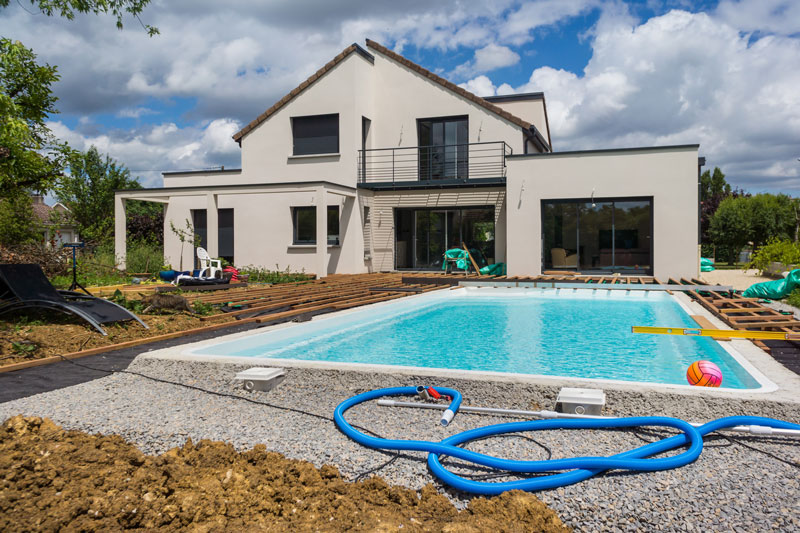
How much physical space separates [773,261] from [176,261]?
784 inches

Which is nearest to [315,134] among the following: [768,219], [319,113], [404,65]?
[319,113]

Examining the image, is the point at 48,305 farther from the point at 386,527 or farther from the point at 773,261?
the point at 773,261

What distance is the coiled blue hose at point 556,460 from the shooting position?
9.46 ft

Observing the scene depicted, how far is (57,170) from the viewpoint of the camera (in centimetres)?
845

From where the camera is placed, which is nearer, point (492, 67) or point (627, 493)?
point (627, 493)

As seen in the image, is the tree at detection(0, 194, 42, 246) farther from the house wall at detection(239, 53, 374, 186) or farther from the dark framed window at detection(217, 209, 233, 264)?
the house wall at detection(239, 53, 374, 186)

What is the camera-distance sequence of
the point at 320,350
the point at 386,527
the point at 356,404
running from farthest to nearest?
the point at 320,350 → the point at 356,404 → the point at 386,527

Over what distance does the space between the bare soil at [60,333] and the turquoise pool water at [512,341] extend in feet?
5.07

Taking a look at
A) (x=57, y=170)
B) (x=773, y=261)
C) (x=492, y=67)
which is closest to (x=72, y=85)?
(x=57, y=170)

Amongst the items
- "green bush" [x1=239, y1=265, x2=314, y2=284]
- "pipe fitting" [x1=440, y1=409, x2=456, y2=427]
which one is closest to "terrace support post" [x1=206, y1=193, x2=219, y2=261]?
"green bush" [x1=239, y1=265, x2=314, y2=284]

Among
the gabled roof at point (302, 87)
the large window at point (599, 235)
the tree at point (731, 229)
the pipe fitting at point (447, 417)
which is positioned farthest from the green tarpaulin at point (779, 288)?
the tree at point (731, 229)

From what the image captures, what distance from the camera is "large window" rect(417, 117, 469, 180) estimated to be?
1928cm

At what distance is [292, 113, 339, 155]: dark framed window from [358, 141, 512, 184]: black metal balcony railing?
119 centimetres

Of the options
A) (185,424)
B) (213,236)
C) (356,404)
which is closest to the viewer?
(185,424)
